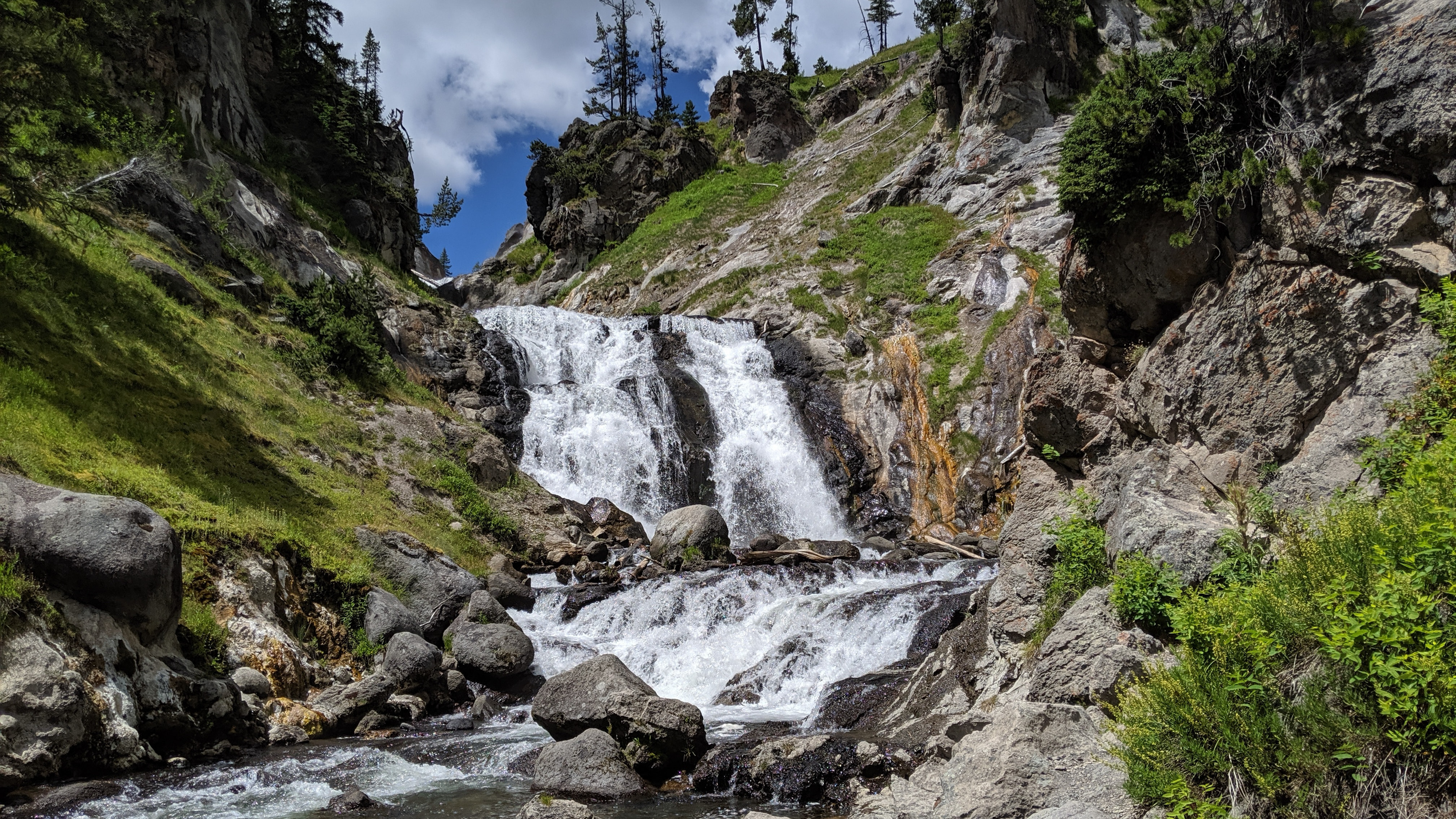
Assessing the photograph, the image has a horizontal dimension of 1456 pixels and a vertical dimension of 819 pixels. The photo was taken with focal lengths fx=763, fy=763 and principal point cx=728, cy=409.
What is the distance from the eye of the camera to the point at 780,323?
3522 cm

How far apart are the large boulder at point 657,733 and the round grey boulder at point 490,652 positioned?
485 cm

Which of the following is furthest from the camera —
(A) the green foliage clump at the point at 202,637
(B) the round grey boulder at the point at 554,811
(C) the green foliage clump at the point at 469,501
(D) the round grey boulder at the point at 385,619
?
(C) the green foliage clump at the point at 469,501

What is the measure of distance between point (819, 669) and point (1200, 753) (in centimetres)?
947

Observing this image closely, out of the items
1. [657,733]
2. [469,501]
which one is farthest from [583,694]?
[469,501]

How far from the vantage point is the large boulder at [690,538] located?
20922 millimetres

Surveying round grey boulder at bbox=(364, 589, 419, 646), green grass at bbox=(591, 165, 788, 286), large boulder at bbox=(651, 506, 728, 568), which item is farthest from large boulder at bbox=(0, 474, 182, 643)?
green grass at bbox=(591, 165, 788, 286)

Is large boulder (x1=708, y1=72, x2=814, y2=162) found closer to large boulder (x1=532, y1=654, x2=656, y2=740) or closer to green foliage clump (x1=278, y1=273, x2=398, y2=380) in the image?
green foliage clump (x1=278, y1=273, x2=398, y2=380)

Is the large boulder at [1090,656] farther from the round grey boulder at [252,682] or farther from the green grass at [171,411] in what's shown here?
the green grass at [171,411]

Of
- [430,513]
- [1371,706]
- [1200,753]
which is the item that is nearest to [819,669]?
[1200,753]

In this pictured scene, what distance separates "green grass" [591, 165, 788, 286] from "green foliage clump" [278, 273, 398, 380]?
21.7 m

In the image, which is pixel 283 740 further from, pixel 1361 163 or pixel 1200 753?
pixel 1361 163

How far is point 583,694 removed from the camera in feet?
36.2

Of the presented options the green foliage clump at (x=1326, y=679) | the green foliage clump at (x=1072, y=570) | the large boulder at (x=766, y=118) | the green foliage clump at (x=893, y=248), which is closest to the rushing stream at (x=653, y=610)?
the green foliage clump at (x=1072, y=570)

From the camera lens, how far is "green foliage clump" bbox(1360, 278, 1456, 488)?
6.29 metres
